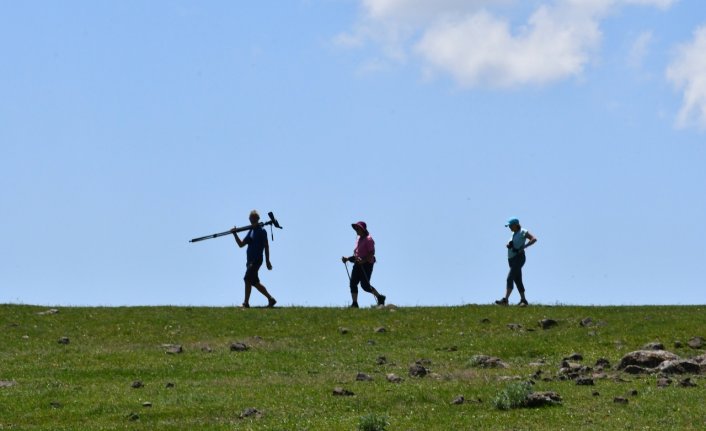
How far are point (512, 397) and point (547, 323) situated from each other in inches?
440

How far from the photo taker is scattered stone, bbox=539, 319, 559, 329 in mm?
32031

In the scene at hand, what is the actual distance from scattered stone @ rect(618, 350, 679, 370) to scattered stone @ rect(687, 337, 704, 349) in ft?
11.8

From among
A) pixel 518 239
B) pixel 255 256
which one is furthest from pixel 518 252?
pixel 255 256

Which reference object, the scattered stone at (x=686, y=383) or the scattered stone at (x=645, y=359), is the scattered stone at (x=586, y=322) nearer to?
the scattered stone at (x=645, y=359)

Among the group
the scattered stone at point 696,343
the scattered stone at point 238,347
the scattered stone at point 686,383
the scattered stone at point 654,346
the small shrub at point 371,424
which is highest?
→ the scattered stone at point 696,343

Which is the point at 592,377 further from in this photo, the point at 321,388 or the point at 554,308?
the point at 554,308

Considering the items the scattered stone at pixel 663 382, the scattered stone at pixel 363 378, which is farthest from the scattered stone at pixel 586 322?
the scattered stone at pixel 363 378

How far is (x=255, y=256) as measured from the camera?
1469 inches

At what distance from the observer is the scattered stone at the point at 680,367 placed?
24.8m

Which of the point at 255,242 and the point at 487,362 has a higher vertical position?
the point at 255,242

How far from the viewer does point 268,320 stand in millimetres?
33812

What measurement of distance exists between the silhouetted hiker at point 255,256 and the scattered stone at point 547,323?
8.62 m

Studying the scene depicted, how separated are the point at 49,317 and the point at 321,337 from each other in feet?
25.2

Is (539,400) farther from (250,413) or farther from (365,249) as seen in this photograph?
(365,249)
